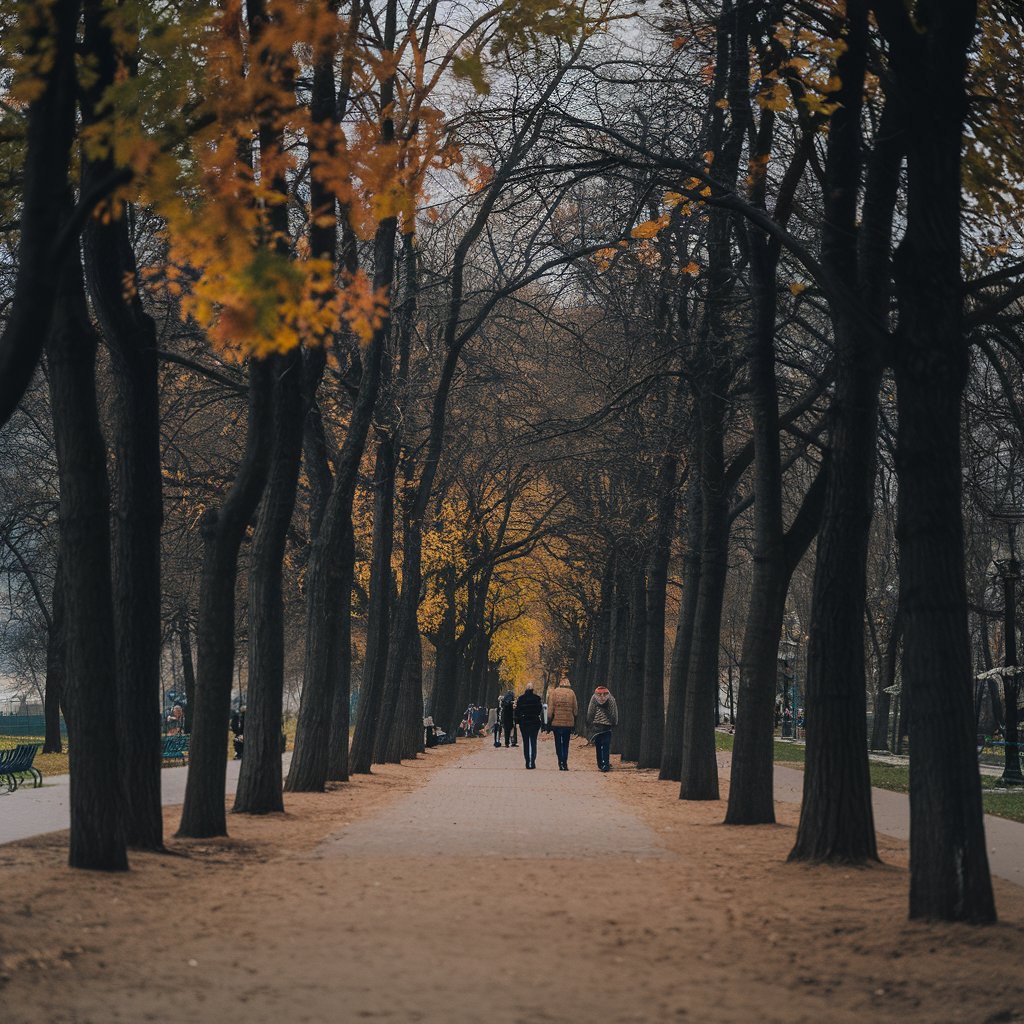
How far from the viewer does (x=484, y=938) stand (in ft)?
27.7

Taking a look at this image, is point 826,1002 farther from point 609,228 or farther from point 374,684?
point 374,684

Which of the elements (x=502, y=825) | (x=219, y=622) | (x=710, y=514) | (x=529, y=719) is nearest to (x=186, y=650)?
(x=529, y=719)

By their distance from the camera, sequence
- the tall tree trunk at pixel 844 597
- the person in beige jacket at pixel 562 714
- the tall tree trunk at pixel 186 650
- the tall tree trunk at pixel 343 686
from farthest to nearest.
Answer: the tall tree trunk at pixel 186 650 → the person in beige jacket at pixel 562 714 → the tall tree trunk at pixel 343 686 → the tall tree trunk at pixel 844 597

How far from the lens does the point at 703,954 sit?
8227 mm

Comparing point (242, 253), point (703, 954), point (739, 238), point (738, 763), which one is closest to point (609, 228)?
point (739, 238)

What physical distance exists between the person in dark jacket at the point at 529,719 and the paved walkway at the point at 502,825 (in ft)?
17.6

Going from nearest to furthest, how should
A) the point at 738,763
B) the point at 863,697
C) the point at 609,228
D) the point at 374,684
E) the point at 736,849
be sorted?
the point at 863,697 < the point at 736,849 < the point at 738,763 < the point at 609,228 < the point at 374,684

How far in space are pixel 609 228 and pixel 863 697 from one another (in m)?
6.60

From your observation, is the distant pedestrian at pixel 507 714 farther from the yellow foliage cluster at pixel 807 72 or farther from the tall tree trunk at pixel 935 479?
the tall tree trunk at pixel 935 479

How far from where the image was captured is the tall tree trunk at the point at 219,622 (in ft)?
45.4

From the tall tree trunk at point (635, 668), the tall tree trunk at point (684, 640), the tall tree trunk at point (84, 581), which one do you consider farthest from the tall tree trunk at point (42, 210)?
the tall tree trunk at point (635, 668)

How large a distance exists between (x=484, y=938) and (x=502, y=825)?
8.12 meters

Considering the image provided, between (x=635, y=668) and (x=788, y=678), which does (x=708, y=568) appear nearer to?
(x=635, y=668)

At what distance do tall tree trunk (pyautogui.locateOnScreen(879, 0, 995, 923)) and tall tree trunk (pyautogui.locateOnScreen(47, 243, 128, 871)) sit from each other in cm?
544
